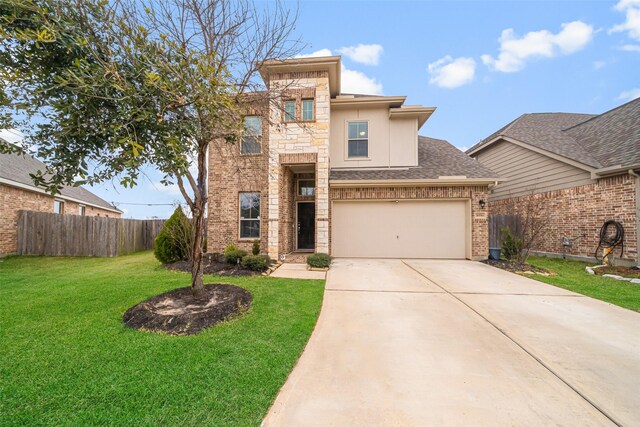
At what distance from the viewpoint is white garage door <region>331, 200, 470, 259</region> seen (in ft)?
32.4

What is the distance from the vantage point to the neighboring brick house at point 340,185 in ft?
30.1

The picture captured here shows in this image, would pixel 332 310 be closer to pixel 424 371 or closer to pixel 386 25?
pixel 424 371

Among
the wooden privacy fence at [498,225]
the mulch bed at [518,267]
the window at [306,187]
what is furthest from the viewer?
the window at [306,187]

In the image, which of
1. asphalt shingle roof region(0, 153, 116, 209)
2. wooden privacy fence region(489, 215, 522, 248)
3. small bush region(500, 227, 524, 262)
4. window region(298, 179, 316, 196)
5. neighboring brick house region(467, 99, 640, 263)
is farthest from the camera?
window region(298, 179, 316, 196)

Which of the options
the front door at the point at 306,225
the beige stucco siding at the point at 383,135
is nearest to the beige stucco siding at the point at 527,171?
the beige stucco siding at the point at 383,135

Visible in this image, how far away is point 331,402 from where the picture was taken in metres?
2.29

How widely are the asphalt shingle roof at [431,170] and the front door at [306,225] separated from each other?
1.69 meters

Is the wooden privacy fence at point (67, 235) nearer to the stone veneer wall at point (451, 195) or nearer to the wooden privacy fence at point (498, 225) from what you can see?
the stone veneer wall at point (451, 195)

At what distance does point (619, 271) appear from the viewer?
7461mm

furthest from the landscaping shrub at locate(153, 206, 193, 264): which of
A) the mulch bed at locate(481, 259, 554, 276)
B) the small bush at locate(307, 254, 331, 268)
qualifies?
the mulch bed at locate(481, 259, 554, 276)

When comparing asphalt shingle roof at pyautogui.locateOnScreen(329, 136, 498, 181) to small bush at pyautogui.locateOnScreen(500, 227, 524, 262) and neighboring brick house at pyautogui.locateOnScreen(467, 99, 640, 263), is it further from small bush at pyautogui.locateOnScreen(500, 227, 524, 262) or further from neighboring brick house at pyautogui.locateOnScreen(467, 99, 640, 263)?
neighboring brick house at pyautogui.locateOnScreen(467, 99, 640, 263)

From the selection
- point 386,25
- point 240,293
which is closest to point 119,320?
point 240,293

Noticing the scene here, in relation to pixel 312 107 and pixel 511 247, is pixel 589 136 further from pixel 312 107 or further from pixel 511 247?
pixel 312 107

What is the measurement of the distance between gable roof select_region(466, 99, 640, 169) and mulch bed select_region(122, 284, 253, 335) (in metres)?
11.8
